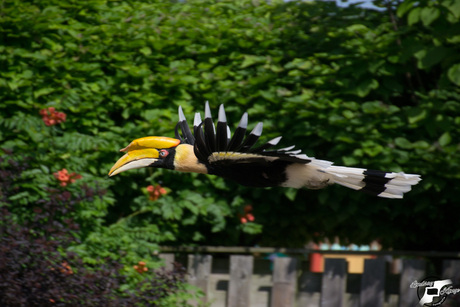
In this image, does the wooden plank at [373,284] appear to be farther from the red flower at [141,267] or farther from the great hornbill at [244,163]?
the great hornbill at [244,163]

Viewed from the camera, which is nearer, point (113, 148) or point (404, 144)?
point (404, 144)

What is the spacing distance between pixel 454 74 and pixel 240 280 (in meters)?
2.12

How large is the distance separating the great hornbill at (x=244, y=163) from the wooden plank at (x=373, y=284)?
2.39 m

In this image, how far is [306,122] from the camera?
448cm

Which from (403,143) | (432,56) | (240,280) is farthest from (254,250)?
(432,56)

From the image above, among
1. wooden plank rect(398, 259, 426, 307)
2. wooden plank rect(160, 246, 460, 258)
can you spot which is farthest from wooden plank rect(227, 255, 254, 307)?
wooden plank rect(398, 259, 426, 307)

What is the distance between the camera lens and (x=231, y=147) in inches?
81.7

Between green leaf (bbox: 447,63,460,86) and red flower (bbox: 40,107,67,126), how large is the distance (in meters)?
2.57

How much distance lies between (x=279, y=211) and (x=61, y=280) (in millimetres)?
1804

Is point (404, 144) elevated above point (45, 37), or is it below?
below

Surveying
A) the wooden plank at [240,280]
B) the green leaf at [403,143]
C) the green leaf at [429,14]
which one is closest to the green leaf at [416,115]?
the green leaf at [403,143]

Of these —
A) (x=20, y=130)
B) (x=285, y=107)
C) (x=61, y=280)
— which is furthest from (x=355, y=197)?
(x=20, y=130)

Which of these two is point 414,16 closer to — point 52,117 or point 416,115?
point 416,115

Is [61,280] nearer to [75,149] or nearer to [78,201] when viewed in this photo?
[78,201]
